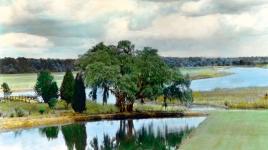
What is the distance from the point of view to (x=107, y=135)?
12453 mm

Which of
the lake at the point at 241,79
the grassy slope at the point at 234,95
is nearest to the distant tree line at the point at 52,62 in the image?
the lake at the point at 241,79

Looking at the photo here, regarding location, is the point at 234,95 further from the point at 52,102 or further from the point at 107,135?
the point at 52,102

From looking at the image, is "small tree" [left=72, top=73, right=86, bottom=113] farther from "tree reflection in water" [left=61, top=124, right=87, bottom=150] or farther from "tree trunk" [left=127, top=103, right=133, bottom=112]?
"tree reflection in water" [left=61, top=124, right=87, bottom=150]

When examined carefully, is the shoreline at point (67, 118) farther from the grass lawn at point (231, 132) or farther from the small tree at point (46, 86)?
the grass lawn at point (231, 132)

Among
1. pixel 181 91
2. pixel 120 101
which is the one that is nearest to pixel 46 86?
pixel 120 101

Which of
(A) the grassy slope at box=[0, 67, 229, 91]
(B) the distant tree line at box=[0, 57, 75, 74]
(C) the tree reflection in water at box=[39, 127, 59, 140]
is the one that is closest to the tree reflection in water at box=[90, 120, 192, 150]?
(C) the tree reflection in water at box=[39, 127, 59, 140]

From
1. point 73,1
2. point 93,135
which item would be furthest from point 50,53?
point 93,135

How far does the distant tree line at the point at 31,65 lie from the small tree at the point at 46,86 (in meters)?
0.24

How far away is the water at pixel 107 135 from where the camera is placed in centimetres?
1107

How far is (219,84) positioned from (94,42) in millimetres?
3079

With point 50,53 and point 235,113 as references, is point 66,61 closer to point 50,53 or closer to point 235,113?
point 50,53

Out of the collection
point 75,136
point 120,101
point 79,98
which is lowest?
point 75,136

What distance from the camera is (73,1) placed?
12.8 metres

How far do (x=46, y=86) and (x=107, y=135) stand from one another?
3997mm
